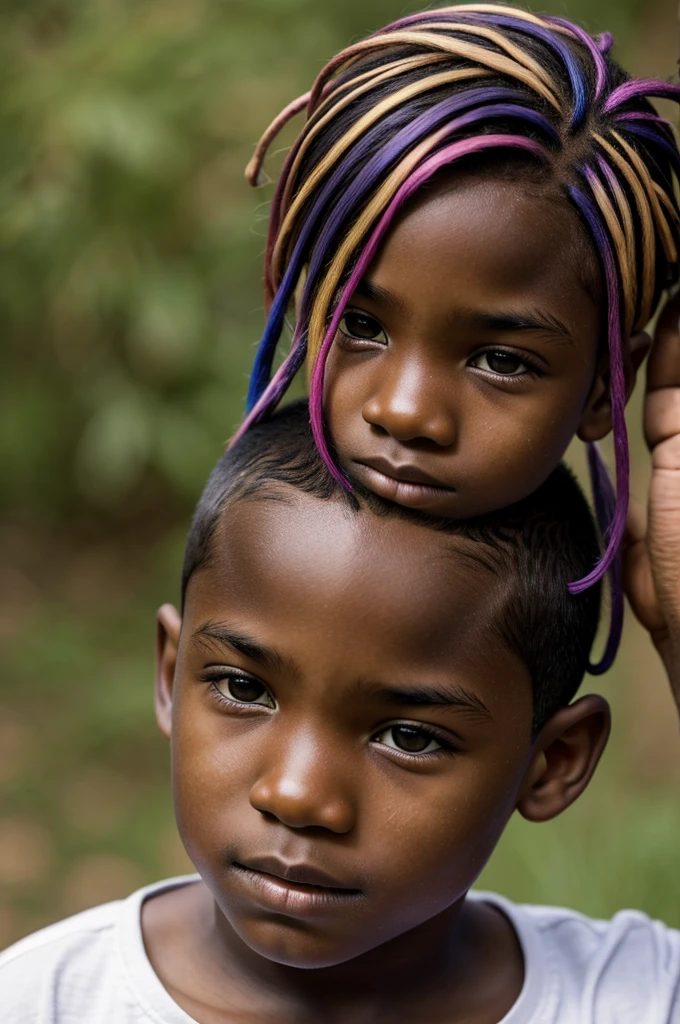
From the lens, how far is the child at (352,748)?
5.74ft

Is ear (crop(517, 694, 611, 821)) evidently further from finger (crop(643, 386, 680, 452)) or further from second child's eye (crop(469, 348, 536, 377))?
second child's eye (crop(469, 348, 536, 377))

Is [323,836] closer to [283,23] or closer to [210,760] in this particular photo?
[210,760]

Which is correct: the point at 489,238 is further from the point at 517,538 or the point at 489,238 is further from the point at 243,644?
the point at 243,644

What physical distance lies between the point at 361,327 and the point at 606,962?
41.8 inches

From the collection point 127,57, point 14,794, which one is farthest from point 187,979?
point 127,57

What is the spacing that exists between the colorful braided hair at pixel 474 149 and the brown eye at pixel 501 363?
5.6 inches

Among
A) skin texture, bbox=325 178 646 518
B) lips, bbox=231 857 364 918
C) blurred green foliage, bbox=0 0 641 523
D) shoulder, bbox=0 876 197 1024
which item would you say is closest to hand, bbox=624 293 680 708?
skin texture, bbox=325 178 646 518

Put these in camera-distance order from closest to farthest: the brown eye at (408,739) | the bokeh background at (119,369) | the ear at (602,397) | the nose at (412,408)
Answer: the nose at (412,408) < the brown eye at (408,739) < the ear at (602,397) < the bokeh background at (119,369)

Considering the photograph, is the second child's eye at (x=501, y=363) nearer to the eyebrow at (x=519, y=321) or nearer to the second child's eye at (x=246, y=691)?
the eyebrow at (x=519, y=321)

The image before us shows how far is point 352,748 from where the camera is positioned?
176cm

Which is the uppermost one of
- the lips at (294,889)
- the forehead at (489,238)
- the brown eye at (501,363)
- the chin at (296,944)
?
the forehead at (489,238)

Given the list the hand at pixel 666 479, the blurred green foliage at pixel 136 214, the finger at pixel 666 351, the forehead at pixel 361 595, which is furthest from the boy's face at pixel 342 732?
the blurred green foliage at pixel 136 214

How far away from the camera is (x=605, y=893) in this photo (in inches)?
136

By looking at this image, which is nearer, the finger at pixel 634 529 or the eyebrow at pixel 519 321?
the eyebrow at pixel 519 321
